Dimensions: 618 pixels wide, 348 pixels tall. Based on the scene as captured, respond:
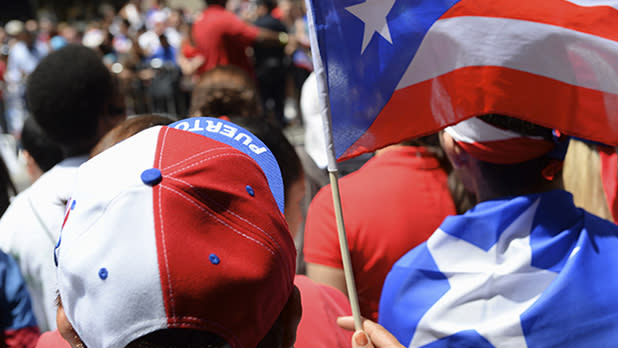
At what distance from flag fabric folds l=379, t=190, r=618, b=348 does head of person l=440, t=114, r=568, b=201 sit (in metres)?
0.05

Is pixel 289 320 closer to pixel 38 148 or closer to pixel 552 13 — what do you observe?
pixel 552 13

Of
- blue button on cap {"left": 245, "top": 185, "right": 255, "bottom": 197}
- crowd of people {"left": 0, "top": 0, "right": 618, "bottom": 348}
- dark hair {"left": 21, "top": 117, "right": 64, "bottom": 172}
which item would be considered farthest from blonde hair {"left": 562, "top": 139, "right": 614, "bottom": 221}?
dark hair {"left": 21, "top": 117, "right": 64, "bottom": 172}

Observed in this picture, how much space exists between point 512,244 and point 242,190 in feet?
2.68

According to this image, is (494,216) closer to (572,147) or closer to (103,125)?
(572,147)

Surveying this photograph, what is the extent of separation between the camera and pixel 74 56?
2.54 metres

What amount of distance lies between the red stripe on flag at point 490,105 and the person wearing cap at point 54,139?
1.15 meters

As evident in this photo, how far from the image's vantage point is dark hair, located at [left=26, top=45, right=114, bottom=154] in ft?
7.80

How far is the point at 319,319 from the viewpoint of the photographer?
150 cm

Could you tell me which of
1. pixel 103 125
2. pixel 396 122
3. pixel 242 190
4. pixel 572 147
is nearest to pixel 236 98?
pixel 103 125

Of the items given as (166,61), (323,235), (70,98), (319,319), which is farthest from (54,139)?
(166,61)

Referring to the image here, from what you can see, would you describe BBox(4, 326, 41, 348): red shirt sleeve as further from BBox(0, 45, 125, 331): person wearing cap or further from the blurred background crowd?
the blurred background crowd

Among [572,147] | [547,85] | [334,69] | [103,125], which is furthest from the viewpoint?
[103,125]

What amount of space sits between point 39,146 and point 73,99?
50 cm

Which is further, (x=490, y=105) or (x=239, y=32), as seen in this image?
(x=239, y=32)
